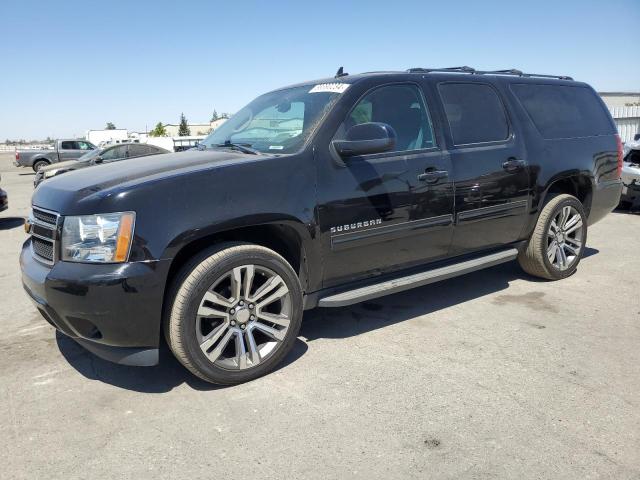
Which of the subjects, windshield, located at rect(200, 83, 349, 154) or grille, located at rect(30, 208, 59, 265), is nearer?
grille, located at rect(30, 208, 59, 265)

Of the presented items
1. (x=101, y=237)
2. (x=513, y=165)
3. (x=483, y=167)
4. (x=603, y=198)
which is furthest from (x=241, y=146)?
(x=603, y=198)

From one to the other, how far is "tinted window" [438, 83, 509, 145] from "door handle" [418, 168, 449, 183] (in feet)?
1.13

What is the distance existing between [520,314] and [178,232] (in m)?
2.90

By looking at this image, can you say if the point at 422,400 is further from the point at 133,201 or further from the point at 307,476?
the point at 133,201

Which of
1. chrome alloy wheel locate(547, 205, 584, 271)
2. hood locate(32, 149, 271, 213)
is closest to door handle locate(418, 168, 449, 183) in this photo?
hood locate(32, 149, 271, 213)

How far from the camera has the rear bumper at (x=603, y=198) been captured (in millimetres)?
5355

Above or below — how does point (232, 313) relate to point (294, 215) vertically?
below

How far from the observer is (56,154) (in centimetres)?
2664

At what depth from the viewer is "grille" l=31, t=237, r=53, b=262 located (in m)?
3.01

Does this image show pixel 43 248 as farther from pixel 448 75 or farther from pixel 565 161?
pixel 565 161

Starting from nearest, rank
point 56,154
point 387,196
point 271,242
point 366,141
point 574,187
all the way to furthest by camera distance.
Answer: point 366,141, point 271,242, point 387,196, point 574,187, point 56,154

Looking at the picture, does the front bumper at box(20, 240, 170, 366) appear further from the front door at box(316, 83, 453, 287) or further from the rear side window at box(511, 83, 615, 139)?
the rear side window at box(511, 83, 615, 139)

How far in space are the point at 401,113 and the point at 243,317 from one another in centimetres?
197

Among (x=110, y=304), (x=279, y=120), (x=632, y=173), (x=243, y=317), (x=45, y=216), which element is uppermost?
(x=279, y=120)
